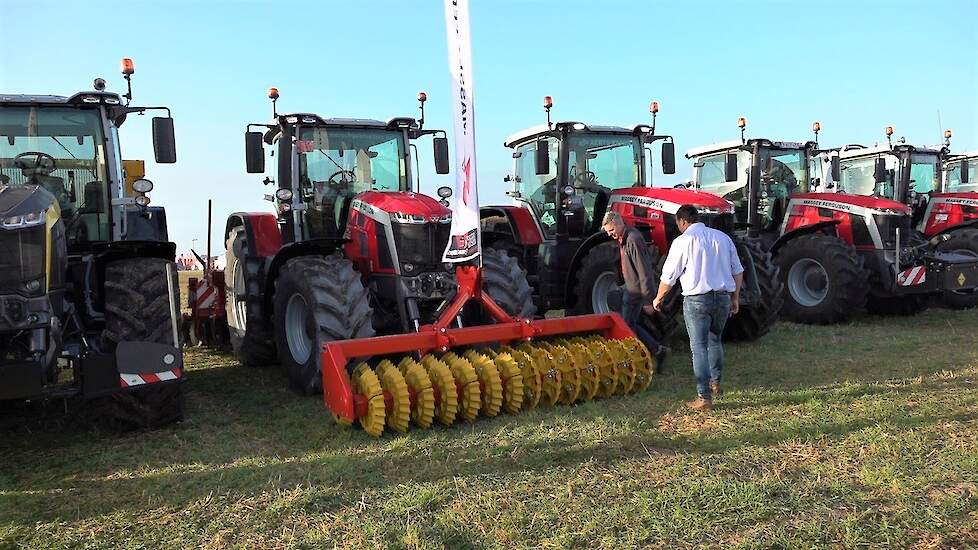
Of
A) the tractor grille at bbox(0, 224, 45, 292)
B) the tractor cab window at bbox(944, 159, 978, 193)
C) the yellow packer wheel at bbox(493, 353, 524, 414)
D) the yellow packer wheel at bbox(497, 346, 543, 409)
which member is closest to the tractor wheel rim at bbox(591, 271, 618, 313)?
the yellow packer wheel at bbox(497, 346, 543, 409)

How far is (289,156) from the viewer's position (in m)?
6.84

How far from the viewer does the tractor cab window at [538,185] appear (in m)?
8.77

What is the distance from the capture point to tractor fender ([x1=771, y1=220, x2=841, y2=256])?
952 cm

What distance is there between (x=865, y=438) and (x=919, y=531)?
127 centimetres

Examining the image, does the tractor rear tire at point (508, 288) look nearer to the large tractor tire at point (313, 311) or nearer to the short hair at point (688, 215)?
the large tractor tire at point (313, 311)

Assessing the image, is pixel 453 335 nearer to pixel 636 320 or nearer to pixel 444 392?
pixel 444 392

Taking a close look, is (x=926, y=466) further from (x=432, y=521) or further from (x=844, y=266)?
(x=844, y=266)

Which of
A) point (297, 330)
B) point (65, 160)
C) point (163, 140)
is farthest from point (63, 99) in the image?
point (297, 330)

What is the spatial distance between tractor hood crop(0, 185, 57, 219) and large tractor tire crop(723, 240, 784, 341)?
20.1 ft

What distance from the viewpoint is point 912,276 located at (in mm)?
9281

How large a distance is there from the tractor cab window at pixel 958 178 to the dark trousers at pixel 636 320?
790cm

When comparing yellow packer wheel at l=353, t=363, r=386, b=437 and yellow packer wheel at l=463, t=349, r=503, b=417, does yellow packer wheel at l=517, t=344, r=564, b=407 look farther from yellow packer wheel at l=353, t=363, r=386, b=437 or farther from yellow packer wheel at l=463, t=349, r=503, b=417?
yellow packer wheel at l=353, t=363, r=386, b=437

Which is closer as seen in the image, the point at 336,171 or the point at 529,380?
the point at 529,380

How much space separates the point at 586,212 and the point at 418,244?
126 inches
